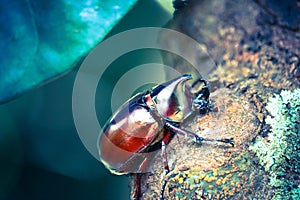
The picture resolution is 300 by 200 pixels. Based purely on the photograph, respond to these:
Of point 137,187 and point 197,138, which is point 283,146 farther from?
point 137,187

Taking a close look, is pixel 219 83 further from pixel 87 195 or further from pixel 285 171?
pixel 87 195

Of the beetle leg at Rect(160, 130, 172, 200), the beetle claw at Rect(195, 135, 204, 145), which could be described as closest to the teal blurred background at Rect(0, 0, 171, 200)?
the beetle leg at Rect(160, 130, 172, 200)

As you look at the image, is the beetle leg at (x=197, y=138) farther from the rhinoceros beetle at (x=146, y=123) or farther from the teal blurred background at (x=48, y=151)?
the teal blurred background at (x=48, y=151)

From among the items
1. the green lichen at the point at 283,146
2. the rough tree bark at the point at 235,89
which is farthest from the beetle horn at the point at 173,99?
the green lichen at the point at 283,146

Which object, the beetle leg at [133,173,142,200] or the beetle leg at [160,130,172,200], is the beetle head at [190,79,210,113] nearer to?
the beetle leg at [160,130,172,200]

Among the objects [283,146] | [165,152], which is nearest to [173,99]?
[165,152]

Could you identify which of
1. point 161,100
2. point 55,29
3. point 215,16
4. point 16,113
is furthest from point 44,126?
point 215,16
